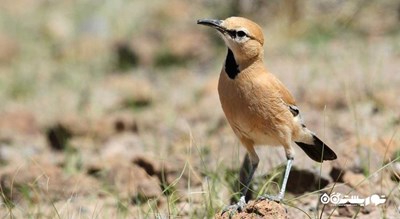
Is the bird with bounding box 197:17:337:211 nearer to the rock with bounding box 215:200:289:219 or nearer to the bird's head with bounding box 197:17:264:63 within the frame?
the bird's head with bounding box 197:17:264:63

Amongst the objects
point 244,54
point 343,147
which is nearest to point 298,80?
point 343,147

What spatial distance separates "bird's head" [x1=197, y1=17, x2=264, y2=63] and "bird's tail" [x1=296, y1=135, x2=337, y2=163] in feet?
2.36

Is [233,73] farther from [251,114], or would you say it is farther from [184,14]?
[184,14]

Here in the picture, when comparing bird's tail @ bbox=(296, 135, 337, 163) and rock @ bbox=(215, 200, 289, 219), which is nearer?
rock @ bbox=(215, 200, 289, 219)

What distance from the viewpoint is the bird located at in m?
4.24

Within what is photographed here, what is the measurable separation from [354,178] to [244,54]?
123 centimetres

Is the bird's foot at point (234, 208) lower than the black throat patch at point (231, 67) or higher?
lower

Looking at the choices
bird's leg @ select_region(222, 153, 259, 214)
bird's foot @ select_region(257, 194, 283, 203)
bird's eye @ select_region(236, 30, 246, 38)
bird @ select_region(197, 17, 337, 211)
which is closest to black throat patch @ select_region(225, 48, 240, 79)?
bird @ select_region(197, 17, 337, 211)

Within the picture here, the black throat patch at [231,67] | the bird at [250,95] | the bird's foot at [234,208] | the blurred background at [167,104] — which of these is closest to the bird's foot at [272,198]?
the bird at [250,95]

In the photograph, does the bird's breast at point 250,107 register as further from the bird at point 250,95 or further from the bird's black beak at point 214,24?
the bird's black beak at point 214,24

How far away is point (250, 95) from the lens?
4.23m

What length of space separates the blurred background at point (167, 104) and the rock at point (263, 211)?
0.45m

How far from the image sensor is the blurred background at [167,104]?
5.03m

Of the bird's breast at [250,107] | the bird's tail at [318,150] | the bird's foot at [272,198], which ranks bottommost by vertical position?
the bird's foot at [272,198]
